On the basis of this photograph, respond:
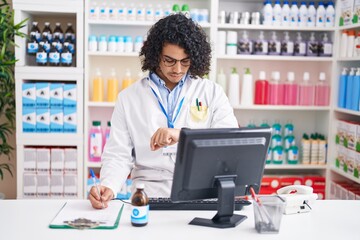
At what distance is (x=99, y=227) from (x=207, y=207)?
18.4 inches

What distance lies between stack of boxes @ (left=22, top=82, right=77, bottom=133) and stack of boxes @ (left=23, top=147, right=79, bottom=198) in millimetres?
175

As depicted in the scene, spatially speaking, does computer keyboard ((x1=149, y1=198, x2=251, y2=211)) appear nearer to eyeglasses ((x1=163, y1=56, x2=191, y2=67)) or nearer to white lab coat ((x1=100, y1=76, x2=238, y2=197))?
white lab coat ((x1=100, y1=76, x2=238, y2=197))

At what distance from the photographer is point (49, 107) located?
369 centimetres

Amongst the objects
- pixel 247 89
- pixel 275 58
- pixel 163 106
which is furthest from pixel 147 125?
pixel 275 58

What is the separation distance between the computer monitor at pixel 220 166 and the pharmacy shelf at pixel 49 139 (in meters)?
2.15

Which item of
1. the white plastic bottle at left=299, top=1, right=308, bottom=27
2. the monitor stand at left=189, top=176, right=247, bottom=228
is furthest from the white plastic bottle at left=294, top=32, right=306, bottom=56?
the monitor stand at left=189, top=176, right=247, bottom=228

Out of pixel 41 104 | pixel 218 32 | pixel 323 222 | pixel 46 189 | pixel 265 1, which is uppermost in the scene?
pixel 265 1

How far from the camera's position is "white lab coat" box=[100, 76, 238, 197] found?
7.32ft

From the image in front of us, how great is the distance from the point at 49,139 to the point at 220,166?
2338mm

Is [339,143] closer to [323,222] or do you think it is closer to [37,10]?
[323,222]

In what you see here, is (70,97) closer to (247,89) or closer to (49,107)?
(49,107)

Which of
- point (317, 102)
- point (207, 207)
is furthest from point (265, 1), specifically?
point (207, 207)

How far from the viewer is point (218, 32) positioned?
386 centimetres

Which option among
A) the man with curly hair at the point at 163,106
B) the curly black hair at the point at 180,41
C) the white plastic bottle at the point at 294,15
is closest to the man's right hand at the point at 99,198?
the man with curly hair at the point at 163,106
